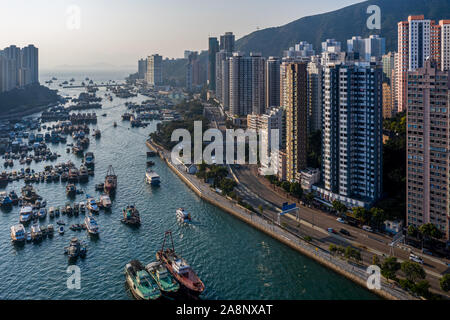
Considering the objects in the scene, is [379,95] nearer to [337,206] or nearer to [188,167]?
[337,206]

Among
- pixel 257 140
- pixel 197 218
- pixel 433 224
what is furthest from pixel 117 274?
pixel 257 140

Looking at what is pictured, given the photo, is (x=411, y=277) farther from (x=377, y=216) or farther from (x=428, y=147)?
(x=428, y=147)

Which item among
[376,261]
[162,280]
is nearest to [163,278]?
[162,280]

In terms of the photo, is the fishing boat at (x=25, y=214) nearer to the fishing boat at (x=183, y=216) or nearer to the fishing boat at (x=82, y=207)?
the fishing boat at (x=82, y=207)

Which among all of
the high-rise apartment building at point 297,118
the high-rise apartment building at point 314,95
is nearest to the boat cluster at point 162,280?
the high-rise apartment building at point 297,118

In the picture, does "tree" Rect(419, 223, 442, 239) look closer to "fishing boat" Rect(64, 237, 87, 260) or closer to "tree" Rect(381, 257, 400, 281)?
"tree" Rect(381, 257, 400, 281)

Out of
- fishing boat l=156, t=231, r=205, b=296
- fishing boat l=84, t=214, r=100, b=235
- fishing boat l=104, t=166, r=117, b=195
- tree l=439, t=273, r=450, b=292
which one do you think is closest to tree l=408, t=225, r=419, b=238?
tree l=439, t=273, r=450, b=292
